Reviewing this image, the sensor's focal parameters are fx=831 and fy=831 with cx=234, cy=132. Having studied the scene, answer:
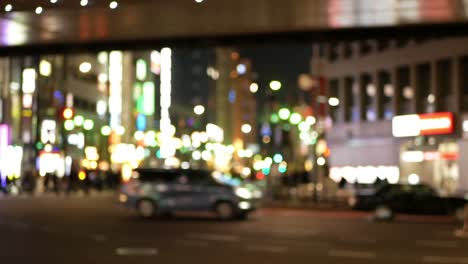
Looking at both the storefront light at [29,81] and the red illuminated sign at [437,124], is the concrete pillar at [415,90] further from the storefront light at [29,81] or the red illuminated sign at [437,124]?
the storefront light at [29,81]

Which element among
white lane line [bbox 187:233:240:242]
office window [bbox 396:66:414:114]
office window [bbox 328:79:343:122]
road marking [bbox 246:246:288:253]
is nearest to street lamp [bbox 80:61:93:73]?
office window [bbox 328:79:343:122]

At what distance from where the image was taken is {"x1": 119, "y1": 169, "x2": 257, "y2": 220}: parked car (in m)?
29.4

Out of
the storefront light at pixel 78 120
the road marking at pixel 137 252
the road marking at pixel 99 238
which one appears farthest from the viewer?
the storefront light at pixel 78 120

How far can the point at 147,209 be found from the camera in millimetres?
29859

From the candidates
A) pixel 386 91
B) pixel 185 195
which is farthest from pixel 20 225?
pixel 386 91

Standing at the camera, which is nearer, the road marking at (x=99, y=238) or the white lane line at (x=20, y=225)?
the road marking at (x=99, y=238)

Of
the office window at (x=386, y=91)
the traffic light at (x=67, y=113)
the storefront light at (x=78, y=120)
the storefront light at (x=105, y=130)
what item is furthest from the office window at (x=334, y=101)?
the storefront light at (x=105, y=130)

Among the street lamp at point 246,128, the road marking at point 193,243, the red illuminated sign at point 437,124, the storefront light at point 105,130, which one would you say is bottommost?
the road marking at point 193,243

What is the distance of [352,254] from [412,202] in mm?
13610

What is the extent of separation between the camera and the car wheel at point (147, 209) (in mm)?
29828

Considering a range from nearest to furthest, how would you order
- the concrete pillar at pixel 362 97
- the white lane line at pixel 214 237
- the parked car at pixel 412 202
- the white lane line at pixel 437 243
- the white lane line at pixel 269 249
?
the white lane line at pixel 269 249
the white lane line at pixel 437 243
the white lane line at pixel 214 237
the parked car at pixel 412 202
the concrete pillar at pixel 362 97

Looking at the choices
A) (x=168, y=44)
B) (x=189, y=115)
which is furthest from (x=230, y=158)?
(x=168, y=44)

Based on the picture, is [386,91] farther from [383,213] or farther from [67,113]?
[383,213]

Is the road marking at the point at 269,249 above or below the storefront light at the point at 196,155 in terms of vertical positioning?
below
